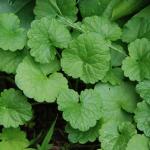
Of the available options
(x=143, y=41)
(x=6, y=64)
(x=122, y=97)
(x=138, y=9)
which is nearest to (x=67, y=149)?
(x=122, y=97)

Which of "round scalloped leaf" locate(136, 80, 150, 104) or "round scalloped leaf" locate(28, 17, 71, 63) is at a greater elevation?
"round scalloped leaf" locate(28, 17, 71, 63)

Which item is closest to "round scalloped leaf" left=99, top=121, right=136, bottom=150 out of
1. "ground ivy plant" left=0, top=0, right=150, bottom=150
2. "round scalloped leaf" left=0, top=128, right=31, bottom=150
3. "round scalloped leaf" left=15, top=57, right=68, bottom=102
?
"ground ivy plant" left=0, top=0, right=150, bottom=150

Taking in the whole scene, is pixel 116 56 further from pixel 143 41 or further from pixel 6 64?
pixel 6 64

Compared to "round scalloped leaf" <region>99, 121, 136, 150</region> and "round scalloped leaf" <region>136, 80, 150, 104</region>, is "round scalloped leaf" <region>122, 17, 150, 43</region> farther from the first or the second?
"round scalloped leaf" <region>99, 121, 136, 150</region>

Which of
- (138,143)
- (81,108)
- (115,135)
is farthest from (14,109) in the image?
(138,143)

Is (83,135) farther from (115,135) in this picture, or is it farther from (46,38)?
(46,38)

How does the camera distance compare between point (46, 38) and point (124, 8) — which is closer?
point (46, 38)
